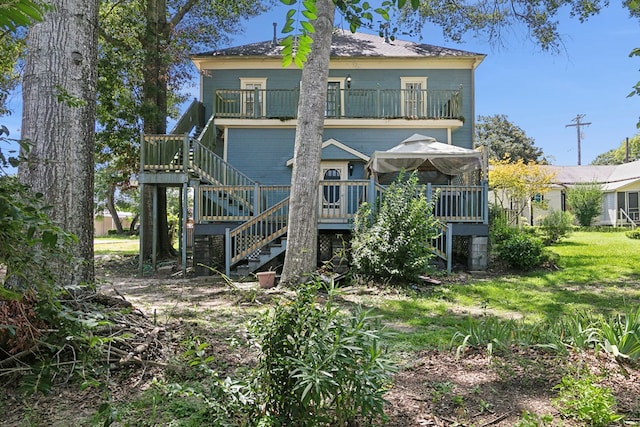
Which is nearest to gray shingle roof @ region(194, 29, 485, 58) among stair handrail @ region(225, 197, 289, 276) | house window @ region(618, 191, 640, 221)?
stair handrail @ region(225, 197, 289, 276)

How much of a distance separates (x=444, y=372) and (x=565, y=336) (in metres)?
1.27

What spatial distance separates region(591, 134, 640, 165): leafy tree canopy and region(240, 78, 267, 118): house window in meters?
46.5

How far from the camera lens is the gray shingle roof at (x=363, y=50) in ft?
50.1

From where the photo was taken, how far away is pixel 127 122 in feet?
44.0

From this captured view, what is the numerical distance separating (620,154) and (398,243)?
58.4m

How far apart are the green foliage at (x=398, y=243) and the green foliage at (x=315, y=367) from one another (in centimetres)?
613

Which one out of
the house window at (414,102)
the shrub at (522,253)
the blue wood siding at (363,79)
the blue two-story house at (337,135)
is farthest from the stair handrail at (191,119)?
the shrub at (522,253)

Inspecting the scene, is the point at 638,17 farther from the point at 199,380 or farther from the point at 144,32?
the point at 144,32

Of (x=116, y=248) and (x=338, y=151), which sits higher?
(x=338, y=151)

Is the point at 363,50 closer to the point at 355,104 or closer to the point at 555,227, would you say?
the point at 355,104

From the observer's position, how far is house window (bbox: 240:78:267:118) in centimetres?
1430

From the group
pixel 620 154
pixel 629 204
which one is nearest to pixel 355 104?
pixel 629 204

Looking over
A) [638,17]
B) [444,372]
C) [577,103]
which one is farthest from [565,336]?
[577,103]

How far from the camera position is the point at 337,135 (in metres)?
14.6
